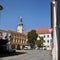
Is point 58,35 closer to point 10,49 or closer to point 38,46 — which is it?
point 10,49

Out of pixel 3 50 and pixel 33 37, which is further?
pixel 33 37

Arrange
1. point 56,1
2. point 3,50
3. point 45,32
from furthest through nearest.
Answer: point 45,32, point 3,50, point 56,1

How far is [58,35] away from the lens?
1966cm

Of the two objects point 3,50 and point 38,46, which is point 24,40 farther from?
point 3,50

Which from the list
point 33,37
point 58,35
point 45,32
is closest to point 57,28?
point 58,35

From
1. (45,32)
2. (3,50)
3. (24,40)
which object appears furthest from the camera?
(45,32)

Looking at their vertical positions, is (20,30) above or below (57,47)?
above

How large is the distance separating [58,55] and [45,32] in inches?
5395

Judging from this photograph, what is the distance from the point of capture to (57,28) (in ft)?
64.2

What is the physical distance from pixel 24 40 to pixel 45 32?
22173 millimetres

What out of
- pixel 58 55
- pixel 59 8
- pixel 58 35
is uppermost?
pixel 59 8

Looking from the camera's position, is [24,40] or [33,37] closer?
[33,37]

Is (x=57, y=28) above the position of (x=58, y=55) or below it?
above

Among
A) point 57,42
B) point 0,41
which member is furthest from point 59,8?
point 0,41
